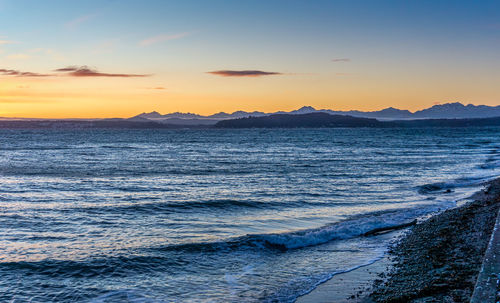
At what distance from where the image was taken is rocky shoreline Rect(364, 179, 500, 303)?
8484 mm

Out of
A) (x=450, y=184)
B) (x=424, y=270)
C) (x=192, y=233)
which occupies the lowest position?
(x=450, y=184)

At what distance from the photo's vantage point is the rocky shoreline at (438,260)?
8484 millimetres

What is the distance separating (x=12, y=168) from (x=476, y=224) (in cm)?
3982

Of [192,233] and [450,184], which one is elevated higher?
[192,233]

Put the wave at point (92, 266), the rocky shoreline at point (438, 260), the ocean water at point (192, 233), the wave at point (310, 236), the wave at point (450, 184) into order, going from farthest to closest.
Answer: the wave at point (450, 184), the wave at point (310, 236), the wave at point (92, 266), the ocean water at point (192, 233), the rocky shoreline at point (438, 260)

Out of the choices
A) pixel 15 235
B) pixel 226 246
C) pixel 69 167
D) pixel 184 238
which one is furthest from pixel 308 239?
pixel 69 167

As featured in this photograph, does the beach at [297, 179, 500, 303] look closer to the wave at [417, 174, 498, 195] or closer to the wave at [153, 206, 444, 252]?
the wave at [153, 206, 444, 252]

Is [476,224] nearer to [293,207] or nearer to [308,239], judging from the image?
[308,239]

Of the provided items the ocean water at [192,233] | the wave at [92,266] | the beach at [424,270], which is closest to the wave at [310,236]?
the ocean water at [192,233]

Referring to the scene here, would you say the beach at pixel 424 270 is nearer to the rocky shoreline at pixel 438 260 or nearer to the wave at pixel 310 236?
the rocky shoreline at pixel 438 260

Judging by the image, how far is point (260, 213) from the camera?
19797 mm

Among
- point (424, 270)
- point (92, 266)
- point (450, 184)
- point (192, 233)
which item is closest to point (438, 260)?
point (424, 270)

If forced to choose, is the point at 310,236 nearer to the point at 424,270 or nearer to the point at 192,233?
the point at 192,233

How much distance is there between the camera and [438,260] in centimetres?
1095
